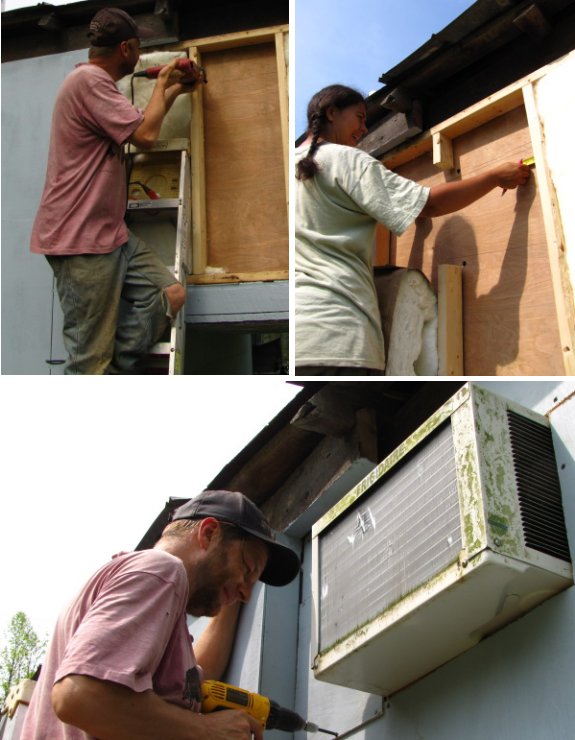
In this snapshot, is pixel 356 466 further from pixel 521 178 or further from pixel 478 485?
pixel 521 178

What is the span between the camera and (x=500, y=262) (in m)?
4.10

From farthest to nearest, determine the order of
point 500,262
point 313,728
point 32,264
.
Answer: point 32,264 < point 500,262 < point 313,728

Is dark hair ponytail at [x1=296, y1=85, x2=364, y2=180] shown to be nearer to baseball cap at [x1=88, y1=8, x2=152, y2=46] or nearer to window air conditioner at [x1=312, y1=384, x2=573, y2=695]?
baseball cap at [x1=88, y1=8, x2=152, y2=46]

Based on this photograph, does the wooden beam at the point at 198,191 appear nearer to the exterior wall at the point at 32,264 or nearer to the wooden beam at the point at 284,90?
the exterior wall at the point at 32,264

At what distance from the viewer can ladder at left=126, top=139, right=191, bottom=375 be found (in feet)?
16.8

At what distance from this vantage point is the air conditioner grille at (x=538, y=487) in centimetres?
221

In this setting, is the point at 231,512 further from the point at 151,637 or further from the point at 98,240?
the point at 98,240

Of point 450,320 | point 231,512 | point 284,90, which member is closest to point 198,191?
point 284,90

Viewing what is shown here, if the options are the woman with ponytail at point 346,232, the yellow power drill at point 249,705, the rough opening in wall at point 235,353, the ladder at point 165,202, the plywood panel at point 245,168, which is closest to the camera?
the yellow power drill at point 249,705

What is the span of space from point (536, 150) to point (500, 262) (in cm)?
56

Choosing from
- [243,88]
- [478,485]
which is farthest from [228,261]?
[478,485]

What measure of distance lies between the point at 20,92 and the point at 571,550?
5.17 m

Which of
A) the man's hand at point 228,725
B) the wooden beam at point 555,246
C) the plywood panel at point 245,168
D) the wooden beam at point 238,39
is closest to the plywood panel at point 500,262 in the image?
the wooden beam at point 555,246

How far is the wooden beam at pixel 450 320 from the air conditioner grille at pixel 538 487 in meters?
1.72
